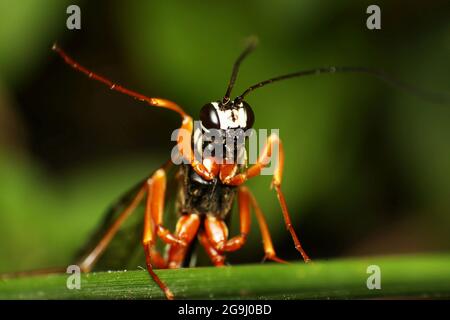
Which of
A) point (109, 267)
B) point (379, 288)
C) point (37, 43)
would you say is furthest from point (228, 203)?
point (37, 43)

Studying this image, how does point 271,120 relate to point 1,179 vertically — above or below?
above

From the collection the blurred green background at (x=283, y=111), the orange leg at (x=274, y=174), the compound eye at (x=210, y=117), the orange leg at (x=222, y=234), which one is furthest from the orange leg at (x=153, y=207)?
the blurred green background at (x=283, y=111)

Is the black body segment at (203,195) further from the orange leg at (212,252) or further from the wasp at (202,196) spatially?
the orange leg at (212,252)

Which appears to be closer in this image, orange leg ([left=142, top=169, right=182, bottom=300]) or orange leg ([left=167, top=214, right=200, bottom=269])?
orange leg ([left=142, top=169, right=182, bottom=300])

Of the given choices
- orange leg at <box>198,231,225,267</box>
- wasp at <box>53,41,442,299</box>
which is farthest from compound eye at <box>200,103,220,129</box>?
orange leg at <box>198,231,225,267</box>

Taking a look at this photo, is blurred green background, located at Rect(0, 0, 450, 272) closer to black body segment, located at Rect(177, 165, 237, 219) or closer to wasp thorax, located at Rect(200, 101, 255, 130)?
black body segment, located at Rect(177, 165, 237, 219)

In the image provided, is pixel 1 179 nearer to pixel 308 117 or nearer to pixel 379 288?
pixel 308 117

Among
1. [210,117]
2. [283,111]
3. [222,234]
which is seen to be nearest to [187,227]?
[222,234]
